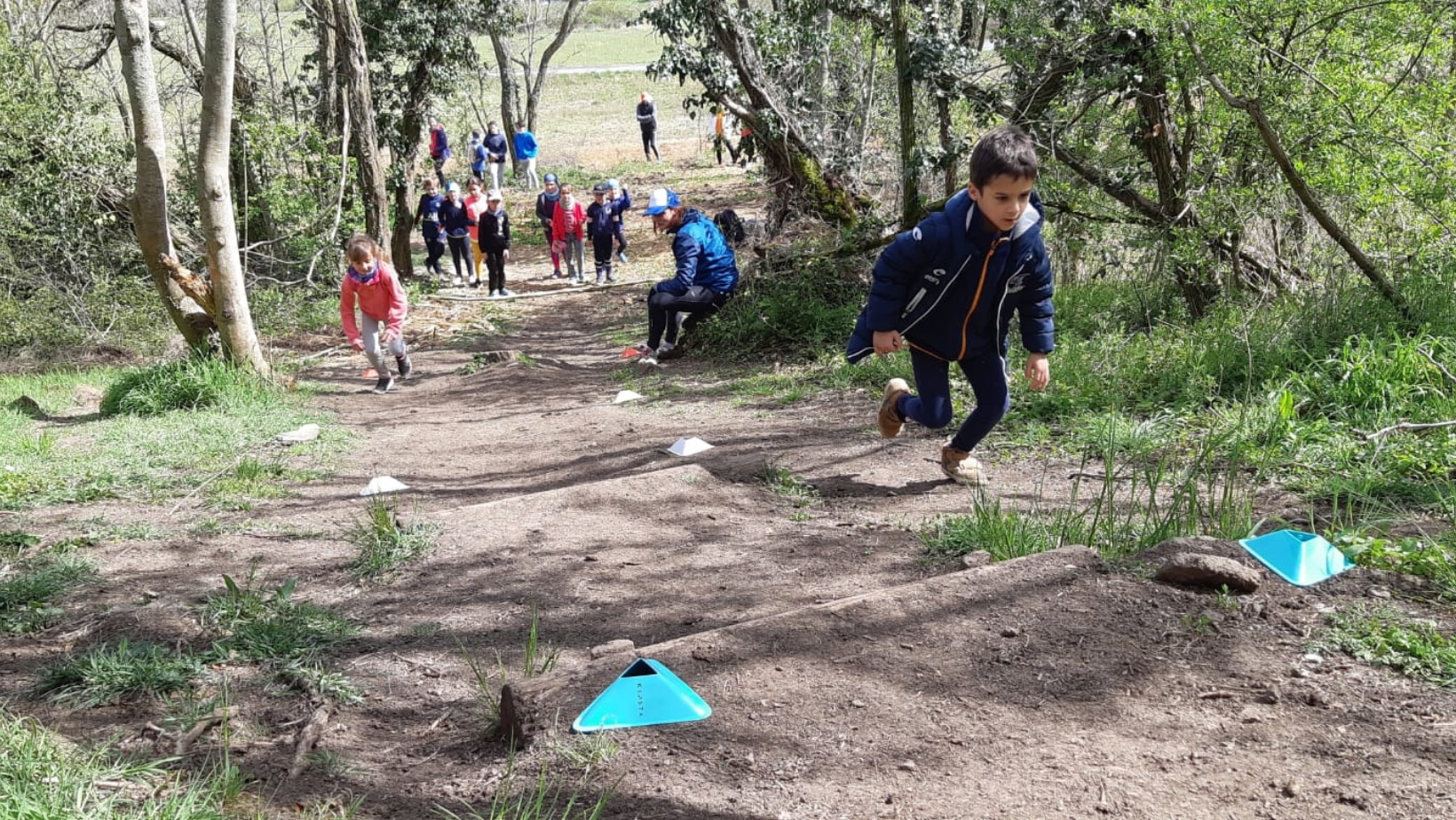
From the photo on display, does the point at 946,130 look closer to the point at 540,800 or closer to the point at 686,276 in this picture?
the point at 686,276

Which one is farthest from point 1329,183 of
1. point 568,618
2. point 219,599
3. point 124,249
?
point 124,249

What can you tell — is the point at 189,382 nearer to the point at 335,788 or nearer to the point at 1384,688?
the point at 335,788

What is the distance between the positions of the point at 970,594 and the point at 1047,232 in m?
7.97

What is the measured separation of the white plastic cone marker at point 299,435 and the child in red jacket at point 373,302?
7.10 ft

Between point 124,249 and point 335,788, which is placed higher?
point 124,249

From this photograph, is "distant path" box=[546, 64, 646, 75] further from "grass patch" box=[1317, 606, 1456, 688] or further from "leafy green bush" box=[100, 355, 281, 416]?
"grass patch" box=[1317, 606, 1456, 688]

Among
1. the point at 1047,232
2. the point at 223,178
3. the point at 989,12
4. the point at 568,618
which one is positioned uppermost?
the point at 989,12

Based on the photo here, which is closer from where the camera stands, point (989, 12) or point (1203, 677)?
point (1203, 677)

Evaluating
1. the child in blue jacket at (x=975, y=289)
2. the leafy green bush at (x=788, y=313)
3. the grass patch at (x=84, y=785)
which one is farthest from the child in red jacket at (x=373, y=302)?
the grass patch at (x=84, y=785)

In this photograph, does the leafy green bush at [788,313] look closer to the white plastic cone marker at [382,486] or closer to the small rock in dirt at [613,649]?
the white plastic cone marker at [382,486]

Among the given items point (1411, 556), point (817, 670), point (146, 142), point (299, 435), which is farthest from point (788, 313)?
point (817, 670)

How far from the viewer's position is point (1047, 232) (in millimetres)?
10516

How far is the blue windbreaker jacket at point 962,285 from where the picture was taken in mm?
4711

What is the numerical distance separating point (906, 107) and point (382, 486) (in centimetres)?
602
